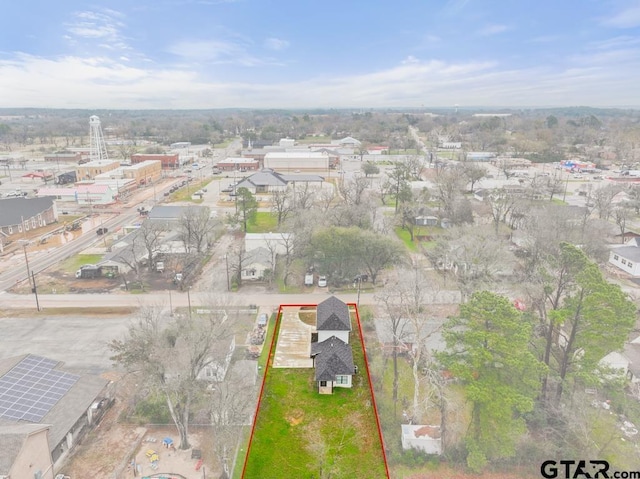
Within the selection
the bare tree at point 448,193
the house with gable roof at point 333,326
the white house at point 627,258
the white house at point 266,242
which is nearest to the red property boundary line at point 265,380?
the house with gable roof at point 333,326

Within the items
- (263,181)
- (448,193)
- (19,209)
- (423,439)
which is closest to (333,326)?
(423,439)

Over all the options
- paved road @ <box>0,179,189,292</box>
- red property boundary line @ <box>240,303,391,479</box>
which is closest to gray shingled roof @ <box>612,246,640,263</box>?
red property boundary line @ <box>240,303,391,479</box>

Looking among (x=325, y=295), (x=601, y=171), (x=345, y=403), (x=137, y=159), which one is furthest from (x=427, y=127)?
(x=345, y=403)

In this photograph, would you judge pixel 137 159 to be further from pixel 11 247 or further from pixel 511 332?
pixel 511 332

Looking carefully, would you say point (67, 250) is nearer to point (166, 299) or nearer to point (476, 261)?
point (166, 299)

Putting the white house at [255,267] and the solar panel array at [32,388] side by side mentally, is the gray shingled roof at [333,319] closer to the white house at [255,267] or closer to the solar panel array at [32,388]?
the solar panel array at [32,388]
